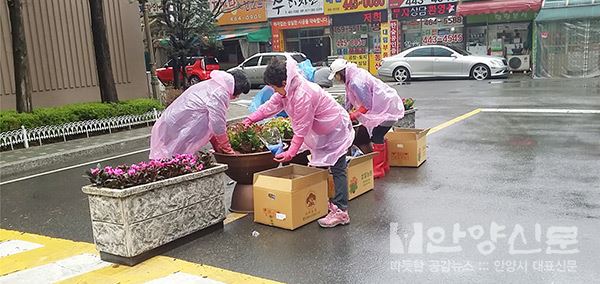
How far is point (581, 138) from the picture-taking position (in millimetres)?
8258

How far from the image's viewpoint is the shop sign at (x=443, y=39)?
2377cm

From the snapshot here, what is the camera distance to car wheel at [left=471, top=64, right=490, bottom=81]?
66.1ft

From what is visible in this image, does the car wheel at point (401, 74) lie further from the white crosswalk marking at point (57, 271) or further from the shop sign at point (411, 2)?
the white crosswalk marking at point (57, 271)

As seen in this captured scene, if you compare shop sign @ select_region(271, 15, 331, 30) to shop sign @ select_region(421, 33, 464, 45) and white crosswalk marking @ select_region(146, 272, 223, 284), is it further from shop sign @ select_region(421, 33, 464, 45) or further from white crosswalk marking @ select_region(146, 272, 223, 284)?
white crosswalk marking @ select_region(146, 272, 223, 284)

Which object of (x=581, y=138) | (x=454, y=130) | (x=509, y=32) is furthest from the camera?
(x=509, y=32)

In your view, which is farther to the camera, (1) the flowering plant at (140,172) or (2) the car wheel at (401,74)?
(2) the car wheel at (401,74)

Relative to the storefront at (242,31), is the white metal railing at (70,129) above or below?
below

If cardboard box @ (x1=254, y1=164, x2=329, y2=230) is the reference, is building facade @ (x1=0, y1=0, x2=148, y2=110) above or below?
above

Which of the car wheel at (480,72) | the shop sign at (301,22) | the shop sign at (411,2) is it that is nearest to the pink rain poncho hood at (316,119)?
the car wheel at (480,72)

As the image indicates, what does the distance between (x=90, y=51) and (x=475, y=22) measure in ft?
54.0

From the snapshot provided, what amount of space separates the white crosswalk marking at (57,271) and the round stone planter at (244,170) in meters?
1.48

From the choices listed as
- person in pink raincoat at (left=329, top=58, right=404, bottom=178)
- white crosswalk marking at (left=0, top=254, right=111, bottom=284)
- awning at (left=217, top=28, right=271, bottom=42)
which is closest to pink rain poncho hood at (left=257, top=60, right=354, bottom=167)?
person in pink raincoat at (left=329, top=58, right=404, bottom=178)

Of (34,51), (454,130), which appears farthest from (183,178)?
(34,51)

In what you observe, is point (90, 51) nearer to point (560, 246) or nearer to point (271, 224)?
point (271, 224)
